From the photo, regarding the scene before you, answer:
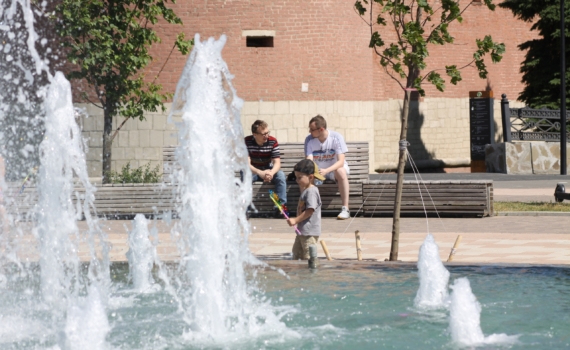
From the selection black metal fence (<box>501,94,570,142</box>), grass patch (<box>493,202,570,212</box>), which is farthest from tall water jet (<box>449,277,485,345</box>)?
black metal fence (<box>501,94,570,142</box>)

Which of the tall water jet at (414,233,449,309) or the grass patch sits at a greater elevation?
the grass patch

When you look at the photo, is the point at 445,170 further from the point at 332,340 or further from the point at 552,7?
the point at 332,340

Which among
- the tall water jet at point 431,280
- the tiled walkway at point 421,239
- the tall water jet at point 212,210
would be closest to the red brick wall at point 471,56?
the tiled walkway at point 421,239

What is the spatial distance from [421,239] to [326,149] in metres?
2.88

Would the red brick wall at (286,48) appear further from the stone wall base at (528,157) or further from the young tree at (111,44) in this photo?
the young tree at (111,44)

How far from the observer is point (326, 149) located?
14570mm

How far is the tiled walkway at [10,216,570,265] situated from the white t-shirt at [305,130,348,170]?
2.88 feet

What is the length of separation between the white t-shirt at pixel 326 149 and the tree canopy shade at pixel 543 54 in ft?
55.7

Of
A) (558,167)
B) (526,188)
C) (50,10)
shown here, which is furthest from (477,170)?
(50,10)

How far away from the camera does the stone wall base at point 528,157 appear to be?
2775cm

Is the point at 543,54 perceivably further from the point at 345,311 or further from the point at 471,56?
the point at 345,311

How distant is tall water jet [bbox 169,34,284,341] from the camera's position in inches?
277

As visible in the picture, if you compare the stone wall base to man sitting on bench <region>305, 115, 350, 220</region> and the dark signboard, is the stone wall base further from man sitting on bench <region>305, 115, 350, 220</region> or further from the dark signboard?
man sitting on bench <region>305, 115, 350, 220</region>

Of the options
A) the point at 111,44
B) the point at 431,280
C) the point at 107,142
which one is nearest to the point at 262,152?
the point at 431,280
